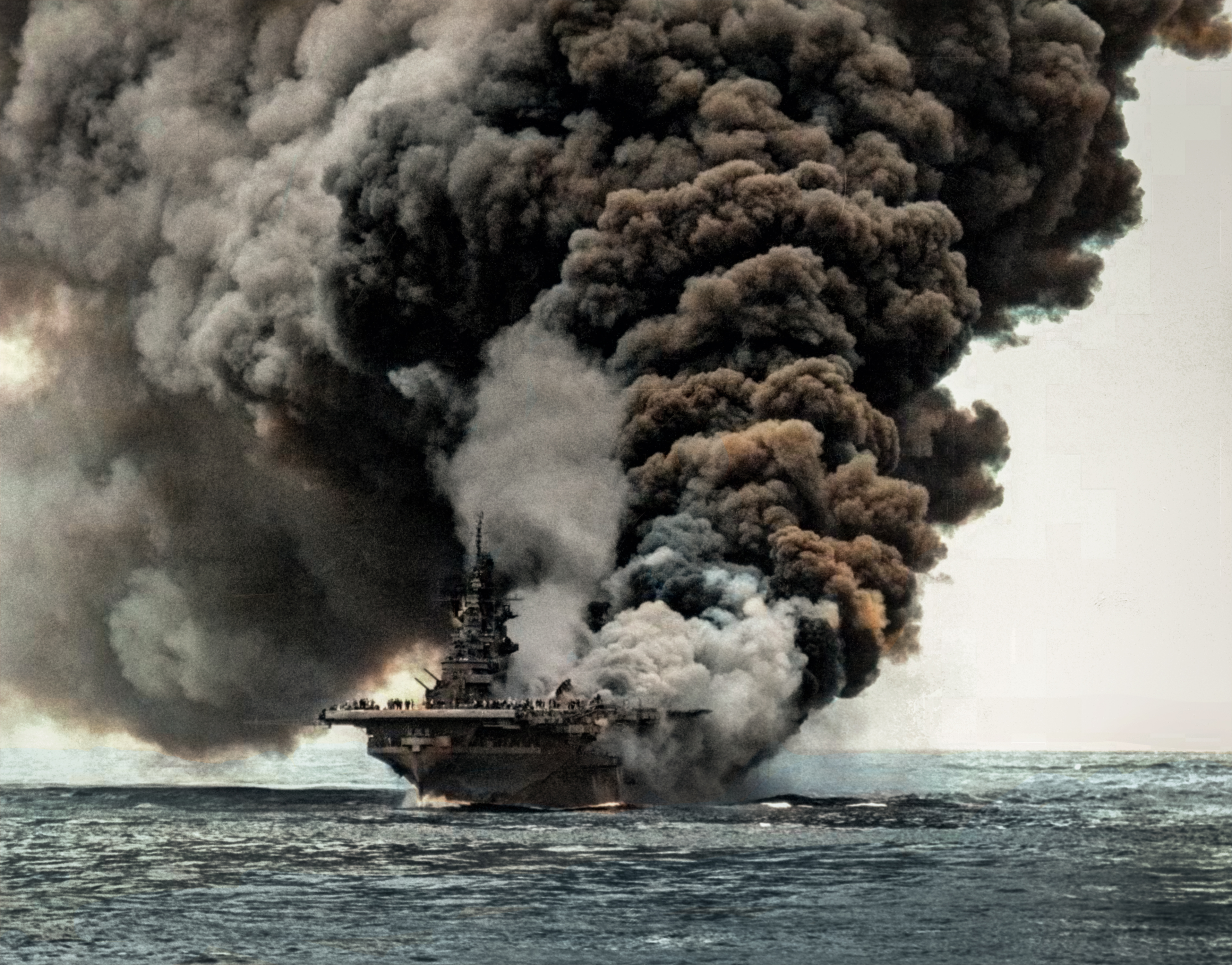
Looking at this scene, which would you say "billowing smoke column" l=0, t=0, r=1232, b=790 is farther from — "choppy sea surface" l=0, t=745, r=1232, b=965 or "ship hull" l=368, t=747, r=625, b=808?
"choppy sea surface" l=0, t=745, r=1232, b=965

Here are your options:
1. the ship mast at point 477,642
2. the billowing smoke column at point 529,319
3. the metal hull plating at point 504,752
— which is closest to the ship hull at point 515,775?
the metal hull plating at point 504,752

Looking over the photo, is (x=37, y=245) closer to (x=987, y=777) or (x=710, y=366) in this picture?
(x=710, y=366)

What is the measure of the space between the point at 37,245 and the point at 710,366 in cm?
5247

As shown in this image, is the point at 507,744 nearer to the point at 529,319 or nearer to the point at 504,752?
the point at 504,752

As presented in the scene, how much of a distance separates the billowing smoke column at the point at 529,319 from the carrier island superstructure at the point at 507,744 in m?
1.46

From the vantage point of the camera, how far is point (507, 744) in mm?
90562

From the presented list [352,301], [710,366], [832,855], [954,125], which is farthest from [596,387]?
[832,855]

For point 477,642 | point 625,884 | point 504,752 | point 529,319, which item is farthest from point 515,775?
point 625,884

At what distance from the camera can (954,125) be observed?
108938 mm

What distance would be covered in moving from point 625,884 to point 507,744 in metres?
24.8

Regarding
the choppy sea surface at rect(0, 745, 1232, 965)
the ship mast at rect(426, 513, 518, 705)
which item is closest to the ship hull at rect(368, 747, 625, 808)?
the choppy sea surface at rect(0, 745, 1232, 965)

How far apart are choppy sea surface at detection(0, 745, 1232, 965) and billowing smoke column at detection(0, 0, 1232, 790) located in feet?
28.1

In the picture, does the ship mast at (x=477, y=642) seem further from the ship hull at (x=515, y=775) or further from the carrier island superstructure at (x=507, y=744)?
the ship hull at (x=515, y=775)

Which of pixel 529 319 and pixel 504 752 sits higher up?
pixel 529 319
